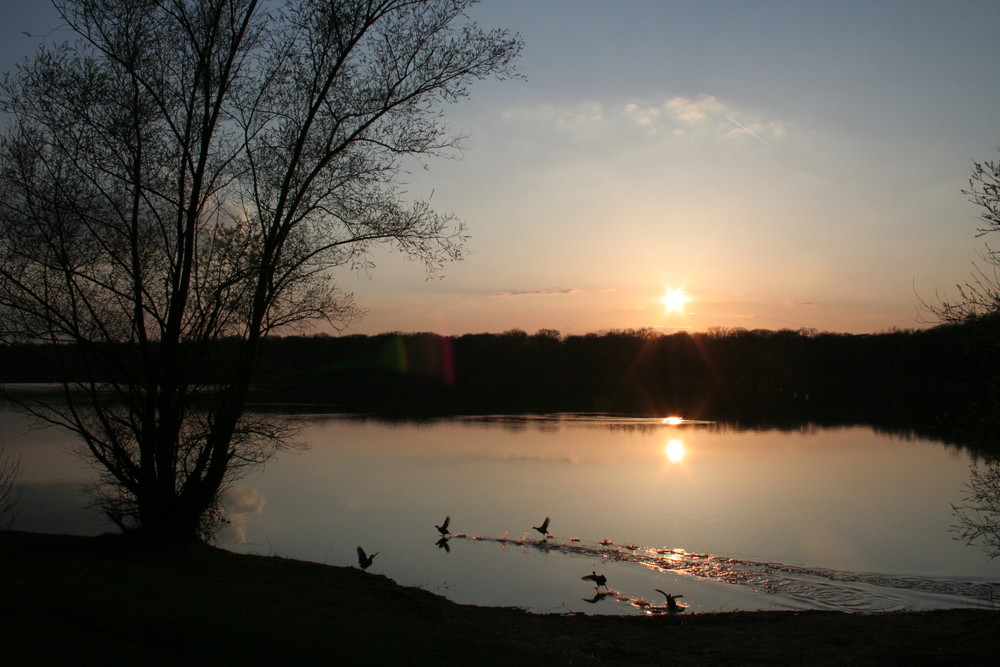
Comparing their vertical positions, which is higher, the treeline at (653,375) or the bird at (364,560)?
the treeline at (653,375)

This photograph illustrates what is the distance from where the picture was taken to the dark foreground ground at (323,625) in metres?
6.75

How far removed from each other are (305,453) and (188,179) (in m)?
20.2

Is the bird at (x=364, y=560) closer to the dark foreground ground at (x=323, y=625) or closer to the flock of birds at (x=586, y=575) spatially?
the flock of birds at (x=586, y=575)

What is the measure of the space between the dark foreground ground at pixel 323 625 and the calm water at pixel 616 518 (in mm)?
1891

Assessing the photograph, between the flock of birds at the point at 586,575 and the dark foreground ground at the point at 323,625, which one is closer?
the dark foreground ground at the point at 323,625

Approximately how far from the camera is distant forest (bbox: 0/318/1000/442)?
60.9 m

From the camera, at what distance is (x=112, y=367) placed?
12930 millimetres

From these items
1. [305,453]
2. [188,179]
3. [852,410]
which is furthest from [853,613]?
[852,410]

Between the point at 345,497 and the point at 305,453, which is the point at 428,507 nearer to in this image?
the point at 345,497

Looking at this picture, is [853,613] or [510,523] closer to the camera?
[853,613]

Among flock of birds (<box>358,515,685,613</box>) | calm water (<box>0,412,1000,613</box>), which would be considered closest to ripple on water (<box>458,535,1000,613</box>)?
calm water (<box>0,412,1000,613</box>)

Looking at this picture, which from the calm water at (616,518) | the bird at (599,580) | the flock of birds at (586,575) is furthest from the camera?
the calm water at (616,518)

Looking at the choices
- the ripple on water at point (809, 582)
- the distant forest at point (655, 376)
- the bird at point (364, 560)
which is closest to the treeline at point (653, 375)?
the distant forest at point (655, 376)

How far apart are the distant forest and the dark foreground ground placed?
108 ft
